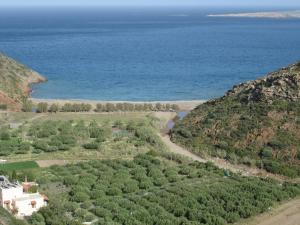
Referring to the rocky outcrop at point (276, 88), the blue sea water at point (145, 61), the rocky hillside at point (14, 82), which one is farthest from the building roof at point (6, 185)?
the blue sea water at point (145, 61)

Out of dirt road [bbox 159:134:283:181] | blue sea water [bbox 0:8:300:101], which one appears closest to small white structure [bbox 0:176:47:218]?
dirt road [bbox 159:134:283:181]

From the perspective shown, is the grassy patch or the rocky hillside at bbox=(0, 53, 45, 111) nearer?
the grassy patch

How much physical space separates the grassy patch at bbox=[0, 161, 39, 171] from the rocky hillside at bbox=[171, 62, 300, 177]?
39.8 ft

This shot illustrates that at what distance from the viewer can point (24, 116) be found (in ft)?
179

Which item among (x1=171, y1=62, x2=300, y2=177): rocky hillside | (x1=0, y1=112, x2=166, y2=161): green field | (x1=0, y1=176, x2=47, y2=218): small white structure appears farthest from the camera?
(x1=0, y1=112, x2=166, y2=161): green field

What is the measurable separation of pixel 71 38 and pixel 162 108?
9607 cm

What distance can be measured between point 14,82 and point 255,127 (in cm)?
4045

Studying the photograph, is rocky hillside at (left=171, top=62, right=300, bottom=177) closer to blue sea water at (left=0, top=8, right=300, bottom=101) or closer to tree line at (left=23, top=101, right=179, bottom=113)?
tree line at (left=23, top=101, right=179, bottom=113)

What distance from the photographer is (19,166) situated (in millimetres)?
37250

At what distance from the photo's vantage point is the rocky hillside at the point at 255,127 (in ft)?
130

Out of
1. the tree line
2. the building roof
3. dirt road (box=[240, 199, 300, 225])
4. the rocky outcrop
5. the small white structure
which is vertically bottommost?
the tree line

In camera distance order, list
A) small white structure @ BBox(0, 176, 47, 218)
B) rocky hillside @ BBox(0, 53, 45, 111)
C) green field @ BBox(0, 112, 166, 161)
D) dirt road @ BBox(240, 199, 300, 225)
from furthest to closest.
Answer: rocky hillside @ BBox(0, 53, 45, 111)
green field @ BBox(0, 112, 166, 161)
dirt road @ BBox(240, 199, 300, 225)
small white structure @ BBox(0, 176, 47, 218)

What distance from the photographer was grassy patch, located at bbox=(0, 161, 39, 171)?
3662cm

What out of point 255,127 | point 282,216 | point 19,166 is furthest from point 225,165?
point 19,166
